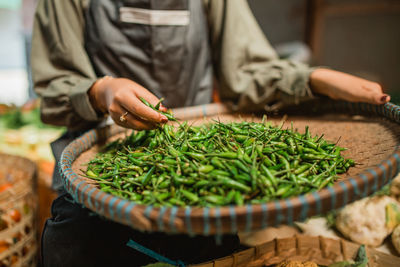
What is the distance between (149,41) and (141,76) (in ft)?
0.79

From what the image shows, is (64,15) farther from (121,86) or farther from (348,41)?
(348,41)

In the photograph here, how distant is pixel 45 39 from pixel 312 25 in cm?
511

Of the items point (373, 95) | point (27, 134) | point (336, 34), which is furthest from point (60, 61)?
point (336, 34)

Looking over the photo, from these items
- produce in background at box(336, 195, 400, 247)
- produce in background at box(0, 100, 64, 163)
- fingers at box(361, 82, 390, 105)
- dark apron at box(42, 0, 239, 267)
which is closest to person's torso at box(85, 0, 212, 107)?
dark apron at box(42, 0, 239, 267)

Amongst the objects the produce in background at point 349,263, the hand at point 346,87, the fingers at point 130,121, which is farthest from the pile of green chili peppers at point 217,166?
the produce in background at point 349,263

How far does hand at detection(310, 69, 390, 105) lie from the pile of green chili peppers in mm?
362

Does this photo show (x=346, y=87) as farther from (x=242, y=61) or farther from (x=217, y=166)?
(x=217, y=166)

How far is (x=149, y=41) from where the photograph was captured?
2127 millimetres

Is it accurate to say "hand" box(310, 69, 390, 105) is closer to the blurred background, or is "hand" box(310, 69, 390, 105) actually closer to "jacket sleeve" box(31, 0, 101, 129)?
"jacket sleeve" box(31, 0, 101, 129)

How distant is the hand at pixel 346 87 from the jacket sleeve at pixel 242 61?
210mm

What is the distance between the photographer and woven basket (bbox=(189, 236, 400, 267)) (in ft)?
5.57

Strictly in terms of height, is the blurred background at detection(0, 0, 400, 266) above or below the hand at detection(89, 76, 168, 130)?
above

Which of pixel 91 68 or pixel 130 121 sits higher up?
pixel 91 68

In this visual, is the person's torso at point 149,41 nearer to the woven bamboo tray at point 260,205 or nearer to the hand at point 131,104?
the hand at point 131,104
